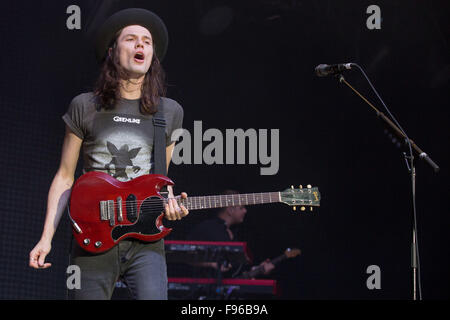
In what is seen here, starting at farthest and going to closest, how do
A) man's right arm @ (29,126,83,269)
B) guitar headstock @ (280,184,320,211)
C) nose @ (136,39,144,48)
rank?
guitar headstock @ (280,184,320,211) < nose @ (136,39,144,48) < man's right arm @ (29,126,83,269)

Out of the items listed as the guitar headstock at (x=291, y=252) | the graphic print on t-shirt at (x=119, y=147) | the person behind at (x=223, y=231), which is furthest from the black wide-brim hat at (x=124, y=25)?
the guitar headstock at (x=291, y=252)

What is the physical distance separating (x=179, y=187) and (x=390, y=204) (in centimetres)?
243

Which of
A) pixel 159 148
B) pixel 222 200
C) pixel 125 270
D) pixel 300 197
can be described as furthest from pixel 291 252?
pixel 125 270

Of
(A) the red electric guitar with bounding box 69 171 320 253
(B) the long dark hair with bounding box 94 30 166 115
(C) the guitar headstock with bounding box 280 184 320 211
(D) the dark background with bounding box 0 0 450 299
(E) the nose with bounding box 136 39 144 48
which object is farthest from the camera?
(D) the dark background with bounding box 0 0 450 299

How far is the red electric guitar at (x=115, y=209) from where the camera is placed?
2.92 meters

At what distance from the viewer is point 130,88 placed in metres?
3.26

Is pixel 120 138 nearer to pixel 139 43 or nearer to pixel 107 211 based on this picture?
pixel 107 211

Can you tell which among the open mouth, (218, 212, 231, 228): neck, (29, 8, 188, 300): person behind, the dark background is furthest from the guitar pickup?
(218, 212, 231, 228): neck

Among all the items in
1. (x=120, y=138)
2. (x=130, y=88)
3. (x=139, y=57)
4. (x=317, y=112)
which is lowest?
(x=120, y=138)

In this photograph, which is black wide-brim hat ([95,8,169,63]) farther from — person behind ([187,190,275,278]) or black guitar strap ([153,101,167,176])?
person behind ([187,190,275,278])

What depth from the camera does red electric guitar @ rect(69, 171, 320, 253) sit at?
292cm

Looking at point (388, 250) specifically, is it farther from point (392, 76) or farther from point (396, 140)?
point (396, 140)

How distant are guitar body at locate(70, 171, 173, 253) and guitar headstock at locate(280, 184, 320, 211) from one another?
839 mm

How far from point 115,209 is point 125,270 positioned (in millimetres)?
306
